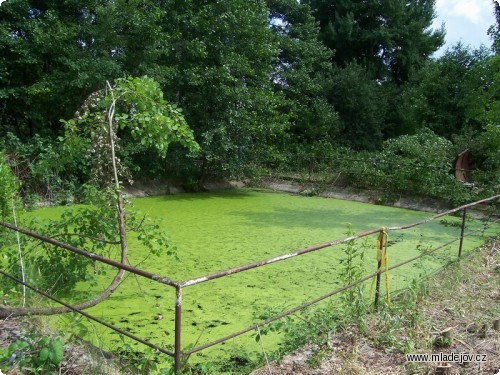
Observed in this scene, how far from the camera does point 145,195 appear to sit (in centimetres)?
1088

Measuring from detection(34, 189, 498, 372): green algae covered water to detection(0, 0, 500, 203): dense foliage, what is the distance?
4.41 feet

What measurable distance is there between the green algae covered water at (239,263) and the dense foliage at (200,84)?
135cm

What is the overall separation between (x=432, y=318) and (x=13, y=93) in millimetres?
8740

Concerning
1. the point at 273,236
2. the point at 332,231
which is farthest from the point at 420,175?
the point at 273,236

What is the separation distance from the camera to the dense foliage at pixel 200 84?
8.99 m

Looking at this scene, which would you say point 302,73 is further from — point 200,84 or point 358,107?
point 200,84

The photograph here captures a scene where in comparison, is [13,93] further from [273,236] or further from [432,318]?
[432,318]

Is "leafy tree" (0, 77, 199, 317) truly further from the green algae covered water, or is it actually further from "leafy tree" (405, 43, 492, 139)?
"leafy tree" (405, 43, 492, 139)

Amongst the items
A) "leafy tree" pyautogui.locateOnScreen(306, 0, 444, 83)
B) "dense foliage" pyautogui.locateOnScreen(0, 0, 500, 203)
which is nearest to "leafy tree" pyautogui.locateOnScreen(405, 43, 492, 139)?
"dense foliage" pyautogui.locateOnScreen(0, 0, 500, 203)

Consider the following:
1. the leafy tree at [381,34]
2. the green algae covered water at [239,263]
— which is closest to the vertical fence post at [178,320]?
the green algae covered water at [239,263]

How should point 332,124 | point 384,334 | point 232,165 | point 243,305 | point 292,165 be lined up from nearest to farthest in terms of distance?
point 384,334, point 243,305, point 232,165, point 292,165, point 332,124

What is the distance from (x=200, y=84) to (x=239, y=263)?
673 cm

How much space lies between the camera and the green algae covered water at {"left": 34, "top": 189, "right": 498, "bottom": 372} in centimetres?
349

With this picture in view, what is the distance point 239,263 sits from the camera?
5.41 metres
